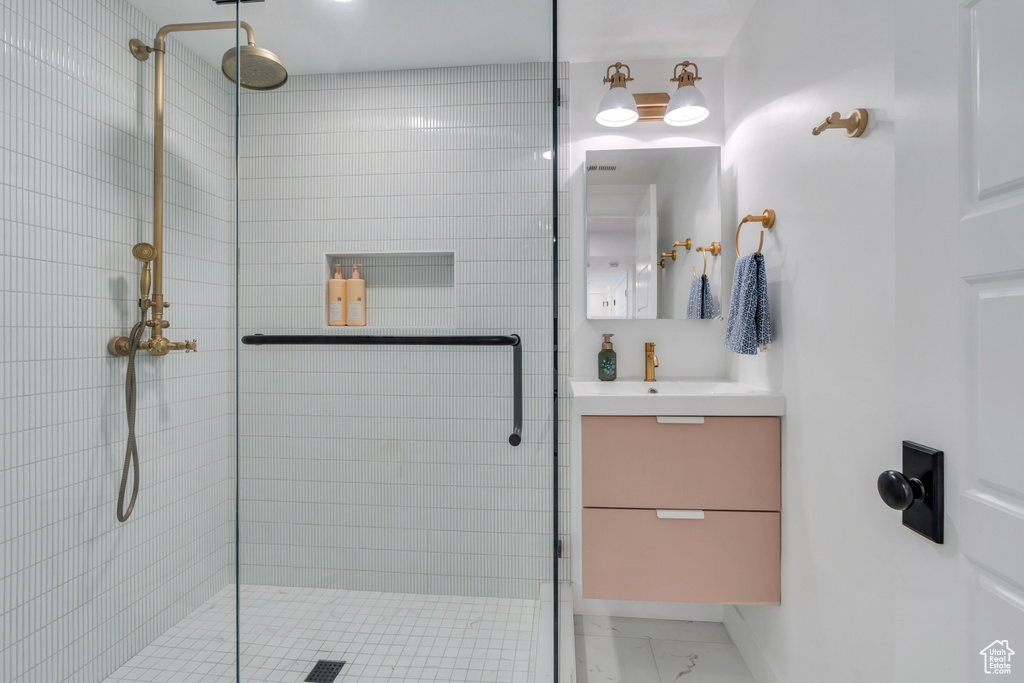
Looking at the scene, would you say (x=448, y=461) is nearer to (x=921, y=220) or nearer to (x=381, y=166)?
(x=381, y=166)

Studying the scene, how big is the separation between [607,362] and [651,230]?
542 mm

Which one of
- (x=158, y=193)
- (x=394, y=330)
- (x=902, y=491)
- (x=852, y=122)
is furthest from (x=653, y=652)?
(x=158, y=193)

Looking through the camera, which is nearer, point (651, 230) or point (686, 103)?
point (686, 103)

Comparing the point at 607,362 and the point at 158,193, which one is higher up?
the point at 158,193

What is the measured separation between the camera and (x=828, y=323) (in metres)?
1.18

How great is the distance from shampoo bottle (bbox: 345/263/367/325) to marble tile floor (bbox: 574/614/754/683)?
1.33 metres

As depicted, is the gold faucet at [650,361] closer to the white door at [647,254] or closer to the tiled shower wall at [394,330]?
the white door at [647,254]

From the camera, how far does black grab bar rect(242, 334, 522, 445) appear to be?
1112 mm

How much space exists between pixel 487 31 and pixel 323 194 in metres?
0.53

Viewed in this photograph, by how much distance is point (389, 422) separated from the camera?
113 centimetres

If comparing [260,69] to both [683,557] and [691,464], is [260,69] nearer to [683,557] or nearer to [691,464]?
[691,464]

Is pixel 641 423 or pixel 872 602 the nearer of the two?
pixel 872 602

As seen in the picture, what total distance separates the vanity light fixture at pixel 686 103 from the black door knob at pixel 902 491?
4.90 ft

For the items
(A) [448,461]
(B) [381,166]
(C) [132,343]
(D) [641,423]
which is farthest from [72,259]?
(D) [641,423]
